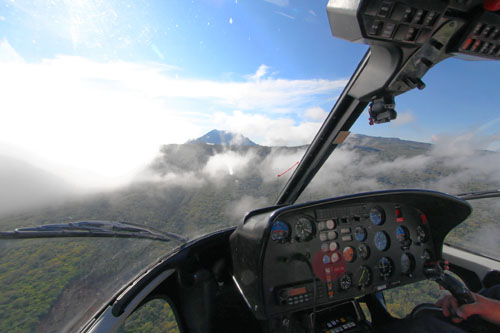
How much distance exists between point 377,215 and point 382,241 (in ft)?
0.90

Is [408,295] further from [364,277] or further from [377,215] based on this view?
[377,215]

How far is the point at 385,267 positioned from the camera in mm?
2424

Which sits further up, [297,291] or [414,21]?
[414,21]

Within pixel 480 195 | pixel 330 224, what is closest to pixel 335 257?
pixel 330 224

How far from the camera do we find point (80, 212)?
1862mm

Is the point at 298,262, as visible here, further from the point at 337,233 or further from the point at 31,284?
the point at 31,284

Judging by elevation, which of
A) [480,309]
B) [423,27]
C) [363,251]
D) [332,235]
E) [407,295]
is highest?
[423,27]

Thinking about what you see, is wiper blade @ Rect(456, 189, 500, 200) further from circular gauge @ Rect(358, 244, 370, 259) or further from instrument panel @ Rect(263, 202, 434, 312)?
circular gauge @ Rect(358, 244, 370, 259)

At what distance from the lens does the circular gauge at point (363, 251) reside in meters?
2.35

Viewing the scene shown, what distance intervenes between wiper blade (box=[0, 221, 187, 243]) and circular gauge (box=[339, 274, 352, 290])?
1.54 metres

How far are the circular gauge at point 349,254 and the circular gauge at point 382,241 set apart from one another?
1.05 feet

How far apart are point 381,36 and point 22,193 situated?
2.30 metres

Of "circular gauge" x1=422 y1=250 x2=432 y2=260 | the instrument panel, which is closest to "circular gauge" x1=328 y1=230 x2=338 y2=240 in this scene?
the instrument panel

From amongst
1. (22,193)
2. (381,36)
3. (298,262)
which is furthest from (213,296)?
(381,36)
